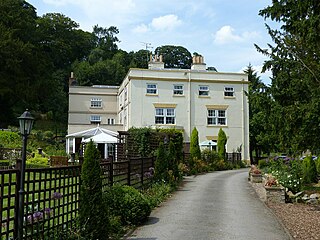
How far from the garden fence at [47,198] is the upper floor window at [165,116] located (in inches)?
957

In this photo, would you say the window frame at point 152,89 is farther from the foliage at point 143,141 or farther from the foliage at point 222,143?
the foliage at point 143,141

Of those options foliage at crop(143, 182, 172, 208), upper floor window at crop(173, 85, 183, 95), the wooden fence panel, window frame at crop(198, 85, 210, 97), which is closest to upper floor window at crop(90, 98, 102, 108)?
upper floor window at crop(173, 85, 183, 95)

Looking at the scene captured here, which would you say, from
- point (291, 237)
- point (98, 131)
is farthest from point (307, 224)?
point (98, 131)

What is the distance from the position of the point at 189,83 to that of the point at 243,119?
6.22 meters

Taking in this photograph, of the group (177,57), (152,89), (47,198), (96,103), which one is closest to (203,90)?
(152,89)

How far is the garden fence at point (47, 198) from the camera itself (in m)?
5.63

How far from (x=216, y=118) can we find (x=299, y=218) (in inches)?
1070

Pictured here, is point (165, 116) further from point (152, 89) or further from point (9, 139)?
point (9, 139)

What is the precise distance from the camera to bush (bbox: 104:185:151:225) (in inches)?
360

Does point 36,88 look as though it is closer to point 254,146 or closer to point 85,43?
point 254,146

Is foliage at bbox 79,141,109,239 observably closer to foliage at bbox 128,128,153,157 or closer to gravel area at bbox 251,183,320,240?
gravel area at bbox 251,183,320,240

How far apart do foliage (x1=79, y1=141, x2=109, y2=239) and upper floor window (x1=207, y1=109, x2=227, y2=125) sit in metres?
30.6

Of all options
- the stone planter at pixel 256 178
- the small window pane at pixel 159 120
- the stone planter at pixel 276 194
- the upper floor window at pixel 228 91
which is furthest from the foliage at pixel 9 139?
the stone planter at pixel 276 194

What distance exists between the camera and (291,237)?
849 centimetres
